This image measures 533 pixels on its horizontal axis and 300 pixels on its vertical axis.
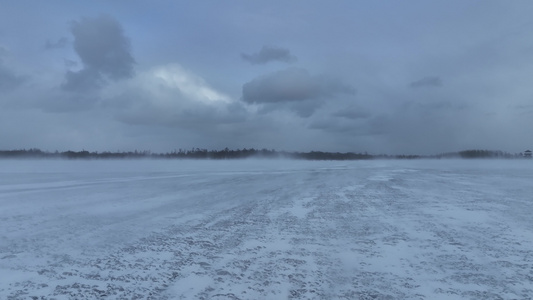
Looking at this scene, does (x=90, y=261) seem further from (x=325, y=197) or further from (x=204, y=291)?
(x=325, y=197)

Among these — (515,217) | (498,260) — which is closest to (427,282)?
(498,260)

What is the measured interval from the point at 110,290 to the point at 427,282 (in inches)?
140

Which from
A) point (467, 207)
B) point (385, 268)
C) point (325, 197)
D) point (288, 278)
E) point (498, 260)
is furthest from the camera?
point (325, 197)

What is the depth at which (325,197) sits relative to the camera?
12.2 meters

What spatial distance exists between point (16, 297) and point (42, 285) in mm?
330

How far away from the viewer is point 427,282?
175 inches

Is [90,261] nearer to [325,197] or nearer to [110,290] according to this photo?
[110,290]

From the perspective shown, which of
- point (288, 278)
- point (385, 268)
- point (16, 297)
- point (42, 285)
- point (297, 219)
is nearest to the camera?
point (16, 297)

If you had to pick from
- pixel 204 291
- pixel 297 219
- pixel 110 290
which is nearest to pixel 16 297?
pixel 110 290

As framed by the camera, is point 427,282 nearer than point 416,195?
Yes

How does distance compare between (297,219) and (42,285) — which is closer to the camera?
(42,285)

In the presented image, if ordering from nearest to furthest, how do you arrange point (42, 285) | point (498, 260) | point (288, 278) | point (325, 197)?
point (42, 285) → point (288, 278) → point (498, 260) → point (325, 197)

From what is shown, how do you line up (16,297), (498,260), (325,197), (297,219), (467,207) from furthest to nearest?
(325,197) < (467,207) < (297,219) < (498,260) < (16,297)

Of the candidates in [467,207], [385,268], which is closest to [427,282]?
[385,268]
